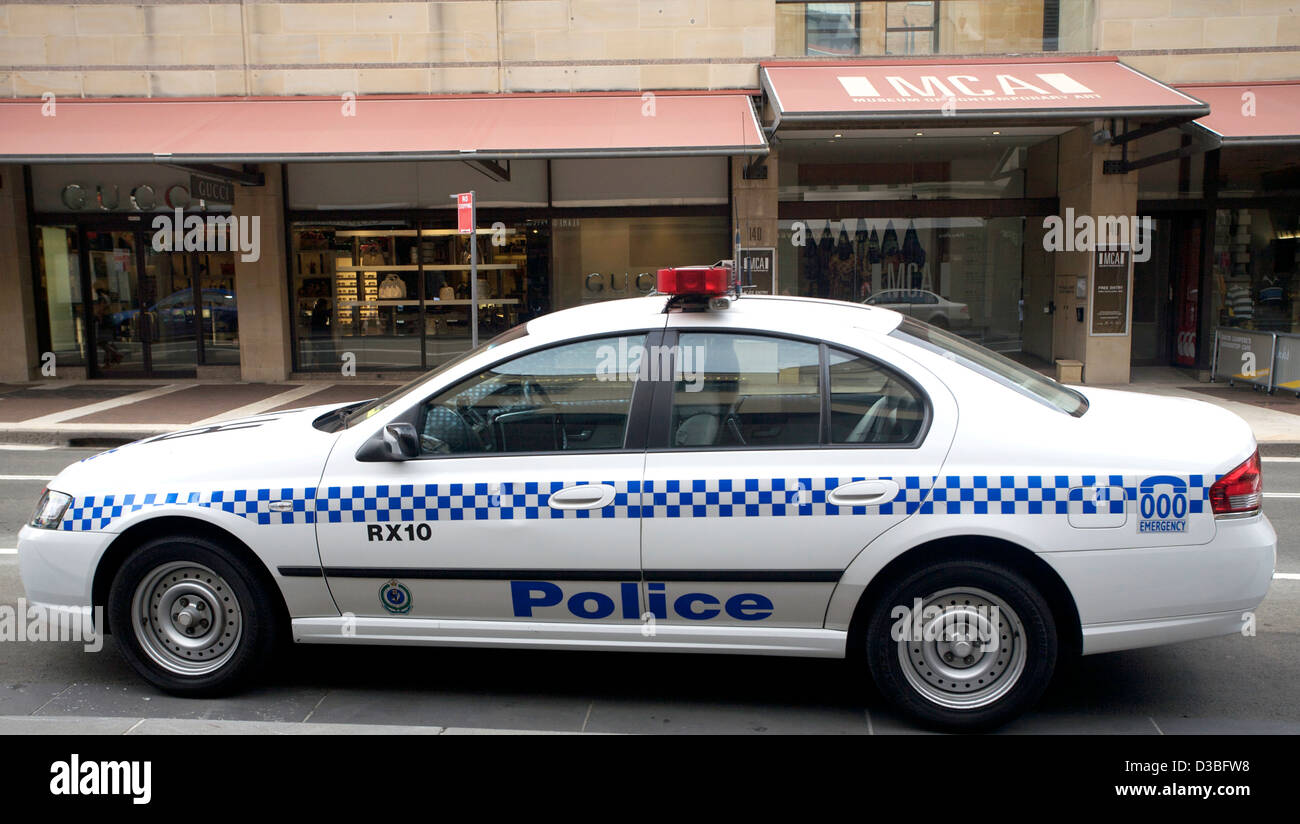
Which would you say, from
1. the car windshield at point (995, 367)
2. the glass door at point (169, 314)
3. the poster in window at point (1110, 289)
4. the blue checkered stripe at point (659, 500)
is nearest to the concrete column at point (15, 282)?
the glass door at point (169, 314)

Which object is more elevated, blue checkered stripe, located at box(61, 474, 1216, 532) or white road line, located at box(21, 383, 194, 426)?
blue checkered stripe, located at box(61, 474, 1216, 532)

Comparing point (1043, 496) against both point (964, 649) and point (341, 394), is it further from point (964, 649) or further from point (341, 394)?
point (341, 394)

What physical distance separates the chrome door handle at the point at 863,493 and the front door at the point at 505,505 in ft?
2.52

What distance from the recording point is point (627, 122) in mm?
14500

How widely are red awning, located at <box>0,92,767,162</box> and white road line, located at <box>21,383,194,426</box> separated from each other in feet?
11.0

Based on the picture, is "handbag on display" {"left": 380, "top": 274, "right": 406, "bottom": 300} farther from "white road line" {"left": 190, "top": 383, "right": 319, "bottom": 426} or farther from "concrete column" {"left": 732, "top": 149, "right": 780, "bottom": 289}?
"concrete column" {"left": 732, "top": 149, "right": 780, "bottom": 289}

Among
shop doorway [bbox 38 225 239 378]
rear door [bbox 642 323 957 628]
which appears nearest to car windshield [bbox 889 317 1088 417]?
rear door [bbox 642 323 957 628]

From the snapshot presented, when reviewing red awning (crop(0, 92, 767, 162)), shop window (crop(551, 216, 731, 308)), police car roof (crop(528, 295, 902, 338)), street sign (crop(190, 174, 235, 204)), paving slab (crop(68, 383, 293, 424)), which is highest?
red awning (crop(0, 92, 767, 162))

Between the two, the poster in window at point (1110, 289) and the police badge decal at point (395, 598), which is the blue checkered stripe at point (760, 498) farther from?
the poster in window at point (1110, 289)

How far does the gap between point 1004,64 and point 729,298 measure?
12386 mm

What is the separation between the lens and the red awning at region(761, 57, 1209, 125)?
42.7ft

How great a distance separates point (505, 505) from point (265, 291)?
45.5ft
